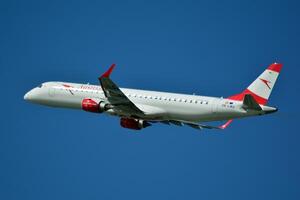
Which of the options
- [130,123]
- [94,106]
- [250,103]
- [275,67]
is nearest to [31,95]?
[94,106]

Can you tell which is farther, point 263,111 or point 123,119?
point 123,119

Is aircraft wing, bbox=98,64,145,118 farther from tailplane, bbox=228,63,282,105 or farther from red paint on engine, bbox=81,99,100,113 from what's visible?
tailplane, bbox=228,63,282,105

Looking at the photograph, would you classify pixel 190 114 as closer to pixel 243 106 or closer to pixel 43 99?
pixel 243 106

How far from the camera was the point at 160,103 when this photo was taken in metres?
71.6

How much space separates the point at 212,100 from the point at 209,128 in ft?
21.0

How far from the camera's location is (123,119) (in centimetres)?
7394

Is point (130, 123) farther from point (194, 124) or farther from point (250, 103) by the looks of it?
point (250, 103)

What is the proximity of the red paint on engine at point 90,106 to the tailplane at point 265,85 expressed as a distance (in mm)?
14157

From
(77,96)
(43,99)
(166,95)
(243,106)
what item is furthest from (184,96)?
(43,99)

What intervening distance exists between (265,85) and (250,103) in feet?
13.0

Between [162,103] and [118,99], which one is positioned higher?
[118,99]

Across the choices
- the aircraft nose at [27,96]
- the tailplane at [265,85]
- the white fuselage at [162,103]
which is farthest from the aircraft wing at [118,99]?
the aircraft nose at [27,96]

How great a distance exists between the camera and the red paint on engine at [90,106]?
7250 cm

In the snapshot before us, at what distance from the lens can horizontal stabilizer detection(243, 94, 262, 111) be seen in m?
65.3
